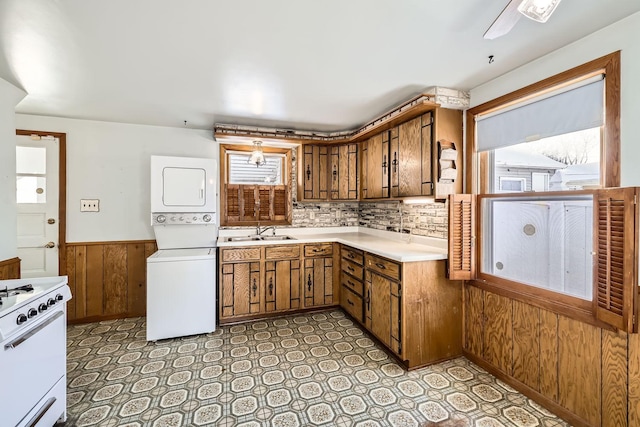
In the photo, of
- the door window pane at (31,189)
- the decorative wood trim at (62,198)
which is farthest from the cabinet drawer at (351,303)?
the door window pane at (31,189)

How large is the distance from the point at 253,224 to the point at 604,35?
11.9ft

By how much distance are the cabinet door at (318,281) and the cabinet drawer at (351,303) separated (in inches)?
6.9

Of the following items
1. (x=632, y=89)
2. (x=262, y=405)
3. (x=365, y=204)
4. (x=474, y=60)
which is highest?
(x=474, y=60)

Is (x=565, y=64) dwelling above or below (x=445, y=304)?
above

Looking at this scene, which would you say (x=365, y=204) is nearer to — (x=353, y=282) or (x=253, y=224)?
(x=353, y=282)

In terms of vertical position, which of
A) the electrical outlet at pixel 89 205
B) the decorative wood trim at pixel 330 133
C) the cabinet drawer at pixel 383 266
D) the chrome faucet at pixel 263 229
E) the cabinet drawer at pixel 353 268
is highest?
the decorative wood trim at pixel 330 133

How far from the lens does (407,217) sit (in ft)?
10.5

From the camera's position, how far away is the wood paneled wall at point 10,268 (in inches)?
85.4

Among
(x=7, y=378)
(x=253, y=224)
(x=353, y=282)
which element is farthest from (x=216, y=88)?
(x=353, y=282)

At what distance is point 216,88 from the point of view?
2.39 metres

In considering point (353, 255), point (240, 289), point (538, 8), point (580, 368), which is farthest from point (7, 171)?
point (580, 368)

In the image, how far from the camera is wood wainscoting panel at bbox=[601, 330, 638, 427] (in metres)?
1.51

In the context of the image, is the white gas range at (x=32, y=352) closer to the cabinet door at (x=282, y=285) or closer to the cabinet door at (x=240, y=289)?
the cabinet door at (x=240, y=289)

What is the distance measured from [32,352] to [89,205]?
2352mm
